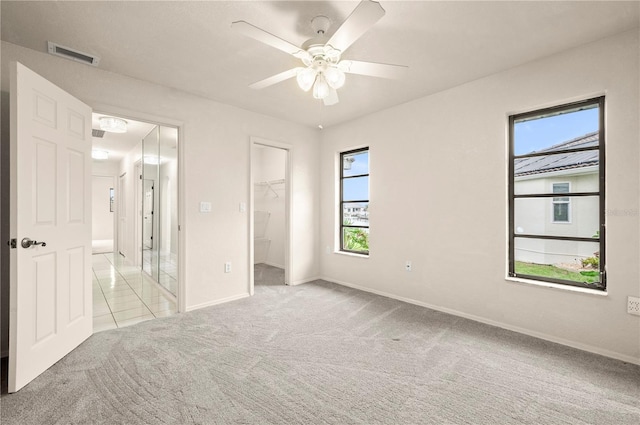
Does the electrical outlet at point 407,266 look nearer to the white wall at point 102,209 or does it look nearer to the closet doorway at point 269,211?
the closet doorway at point 269,211

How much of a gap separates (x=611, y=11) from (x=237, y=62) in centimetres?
292

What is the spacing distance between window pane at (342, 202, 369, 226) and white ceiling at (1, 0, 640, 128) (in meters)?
1.88

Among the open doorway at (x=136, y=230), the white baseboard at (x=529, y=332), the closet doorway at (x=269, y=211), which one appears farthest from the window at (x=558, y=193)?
the closet doorway at (x=269, y=211)

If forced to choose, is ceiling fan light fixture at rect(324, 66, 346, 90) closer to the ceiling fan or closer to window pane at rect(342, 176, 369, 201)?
the ceiling fan

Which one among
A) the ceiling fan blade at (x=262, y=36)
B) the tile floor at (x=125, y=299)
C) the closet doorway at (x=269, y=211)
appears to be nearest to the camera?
the ceiling fan blade at (x=262, y=36)

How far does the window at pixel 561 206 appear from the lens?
8.50ft

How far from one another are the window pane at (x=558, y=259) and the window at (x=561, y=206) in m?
0.22

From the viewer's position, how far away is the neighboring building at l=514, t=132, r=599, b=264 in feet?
8.13

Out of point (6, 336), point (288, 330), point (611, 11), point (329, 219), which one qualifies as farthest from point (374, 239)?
point (6, 336)

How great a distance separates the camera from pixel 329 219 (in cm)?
468

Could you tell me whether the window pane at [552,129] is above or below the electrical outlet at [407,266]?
above

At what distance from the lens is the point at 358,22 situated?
1566 millimetres

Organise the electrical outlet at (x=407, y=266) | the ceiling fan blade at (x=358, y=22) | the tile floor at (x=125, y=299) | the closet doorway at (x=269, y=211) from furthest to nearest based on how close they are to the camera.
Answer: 1. the closet doorway at (x=269, y=211)
2. the electrical outlet at (x=407, y=266)
3. the tile floor at (x=125, y=299)
4. the ceiling fan blade at (x=358, y=22)

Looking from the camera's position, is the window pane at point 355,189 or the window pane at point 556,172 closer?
the window pane at point 556,172
